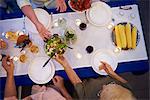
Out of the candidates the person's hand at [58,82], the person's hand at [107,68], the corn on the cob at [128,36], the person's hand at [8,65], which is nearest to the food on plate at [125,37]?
the corn on the cob at [128,36]

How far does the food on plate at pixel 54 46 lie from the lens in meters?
1.96

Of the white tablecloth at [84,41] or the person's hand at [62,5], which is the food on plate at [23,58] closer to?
the white tablecloth at [84,41]

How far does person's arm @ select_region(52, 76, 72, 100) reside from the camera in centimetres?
197

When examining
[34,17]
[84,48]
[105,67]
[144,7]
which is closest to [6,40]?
[34,17]

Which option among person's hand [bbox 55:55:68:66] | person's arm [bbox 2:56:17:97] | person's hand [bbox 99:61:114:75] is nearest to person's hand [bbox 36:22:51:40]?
person's hand [bbox 55:55:68:66]

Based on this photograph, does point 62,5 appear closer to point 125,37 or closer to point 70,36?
point 70,36

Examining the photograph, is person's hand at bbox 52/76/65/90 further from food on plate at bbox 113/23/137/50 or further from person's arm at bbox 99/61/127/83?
food on plate at bbox 113/23/137/50

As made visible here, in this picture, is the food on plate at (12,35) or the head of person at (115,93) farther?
the food on plate at (12,35)

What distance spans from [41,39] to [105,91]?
0.44m

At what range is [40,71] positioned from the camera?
199 centimetres

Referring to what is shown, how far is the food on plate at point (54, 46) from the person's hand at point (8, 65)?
0.20 metres

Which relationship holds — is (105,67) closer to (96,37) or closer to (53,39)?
(96,37)

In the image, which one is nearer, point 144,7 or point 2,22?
point 2,22

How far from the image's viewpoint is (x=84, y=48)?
1999 millimetres
